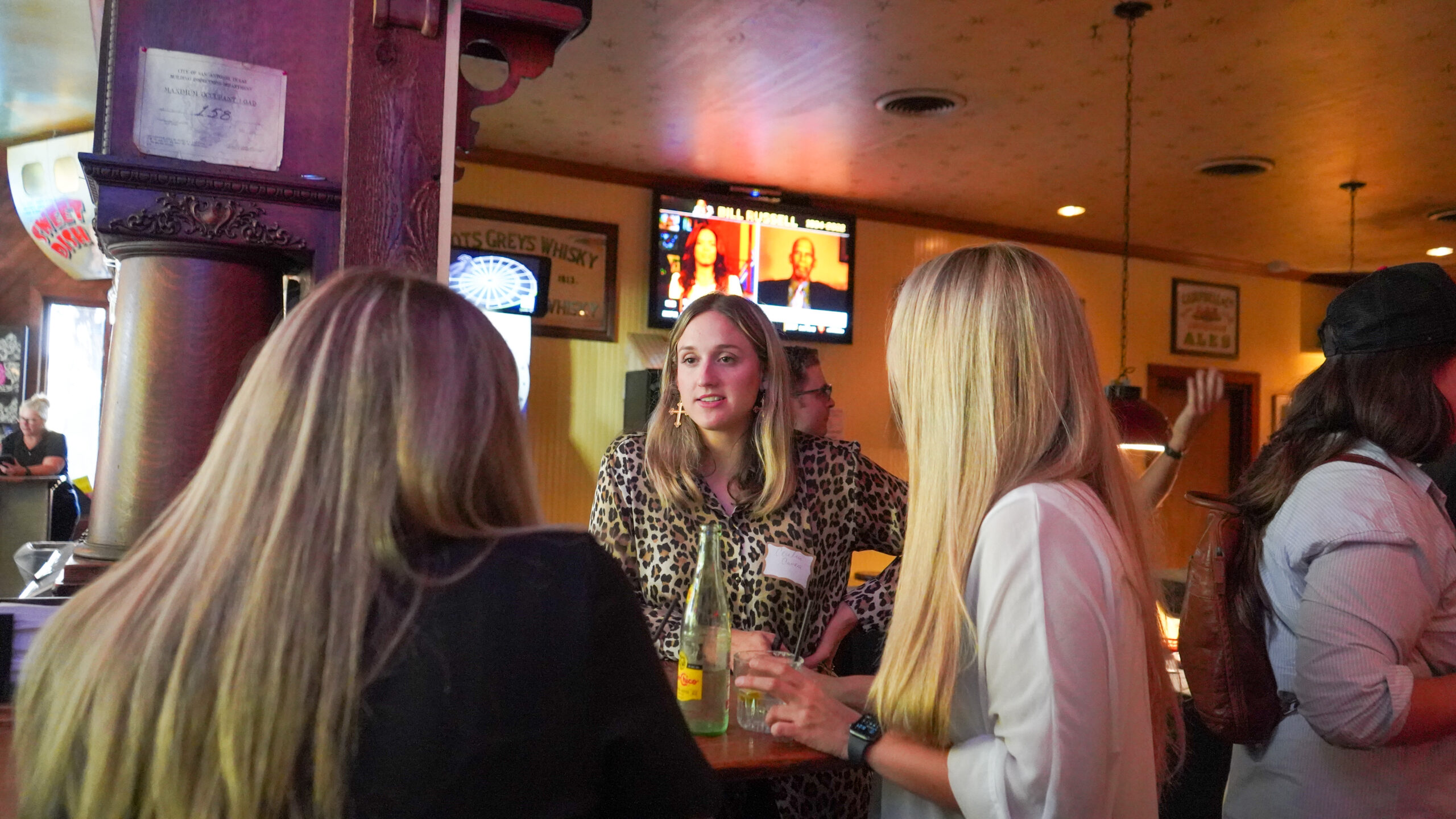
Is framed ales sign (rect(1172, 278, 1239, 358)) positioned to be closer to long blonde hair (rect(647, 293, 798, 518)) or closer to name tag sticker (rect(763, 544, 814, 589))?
long blonde hair (rect(647, 293, 798, 518))

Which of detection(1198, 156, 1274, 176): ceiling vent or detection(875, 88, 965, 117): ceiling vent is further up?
detection(1198, 156, 1274, 176): ceiling vent

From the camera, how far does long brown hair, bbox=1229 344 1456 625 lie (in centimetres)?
149

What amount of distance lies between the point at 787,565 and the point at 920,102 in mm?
3137

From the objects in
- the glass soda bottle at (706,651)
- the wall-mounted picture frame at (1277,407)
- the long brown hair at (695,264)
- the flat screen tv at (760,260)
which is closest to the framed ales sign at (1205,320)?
the wall-mounted picture frame at (1277,407)

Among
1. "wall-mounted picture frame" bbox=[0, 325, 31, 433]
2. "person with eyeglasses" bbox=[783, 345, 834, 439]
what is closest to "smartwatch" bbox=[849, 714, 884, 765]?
"person with eyeglasses" bbox=[783, 345, 834, 439]

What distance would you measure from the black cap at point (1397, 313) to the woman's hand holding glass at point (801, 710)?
0.93 m

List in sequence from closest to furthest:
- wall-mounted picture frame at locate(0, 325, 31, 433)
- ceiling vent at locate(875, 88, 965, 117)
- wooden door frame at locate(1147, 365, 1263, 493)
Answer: ceiling vent at locate(875, 88, 965, 117)
wall-mounted picture frame at locate(0, 325, 31, 433)
wooden door frame at locate(1147, 365, 1263, 493)

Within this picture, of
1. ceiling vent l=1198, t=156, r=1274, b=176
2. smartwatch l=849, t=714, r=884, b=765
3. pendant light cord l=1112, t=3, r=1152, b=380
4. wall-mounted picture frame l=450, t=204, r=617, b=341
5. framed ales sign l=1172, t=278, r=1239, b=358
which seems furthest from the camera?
framed ales sign l=1172, t=278, r=1239, b=358

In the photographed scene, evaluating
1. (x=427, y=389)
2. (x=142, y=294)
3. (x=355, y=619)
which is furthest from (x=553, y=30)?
(x=355, y=619)

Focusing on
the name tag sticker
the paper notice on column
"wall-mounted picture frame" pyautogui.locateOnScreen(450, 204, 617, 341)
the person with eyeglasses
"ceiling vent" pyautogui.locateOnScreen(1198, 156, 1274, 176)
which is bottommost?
the name tag sticker

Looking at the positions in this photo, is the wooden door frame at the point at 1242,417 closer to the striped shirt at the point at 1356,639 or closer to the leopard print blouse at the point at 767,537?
the leopard print blouse at the point at 767,537

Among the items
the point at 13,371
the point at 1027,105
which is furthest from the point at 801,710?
the point at 13,371

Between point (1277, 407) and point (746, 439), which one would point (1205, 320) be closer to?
point (1277, 407)

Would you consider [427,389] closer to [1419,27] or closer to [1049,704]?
[1049,704]
